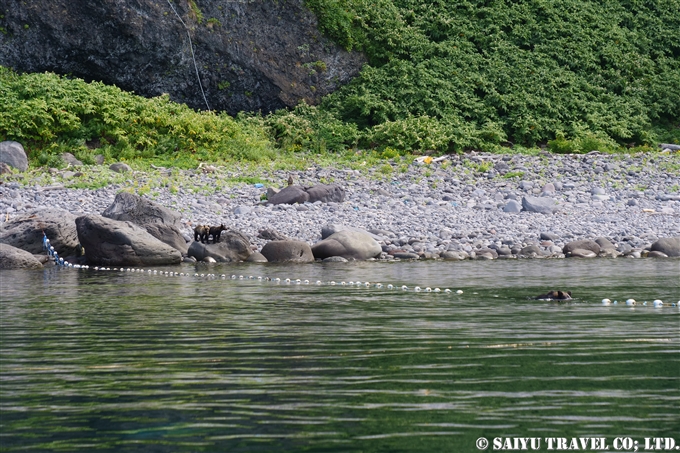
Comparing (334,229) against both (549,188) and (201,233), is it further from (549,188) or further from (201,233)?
(549,188)

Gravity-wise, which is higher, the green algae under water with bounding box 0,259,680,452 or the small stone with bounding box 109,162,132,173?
the small stone with bounding box 109,162,132,173

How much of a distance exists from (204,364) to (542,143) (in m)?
22.1

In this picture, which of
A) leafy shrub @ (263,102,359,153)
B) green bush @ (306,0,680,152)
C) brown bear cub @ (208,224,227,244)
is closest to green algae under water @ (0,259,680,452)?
brown bear cub @ (208,224,227,244)

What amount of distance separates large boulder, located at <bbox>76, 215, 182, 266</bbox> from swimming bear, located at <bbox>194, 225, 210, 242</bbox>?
41.8 inches

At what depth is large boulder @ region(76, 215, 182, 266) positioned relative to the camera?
15.7m

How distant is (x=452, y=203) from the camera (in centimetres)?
2084

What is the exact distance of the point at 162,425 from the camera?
4.75 metres

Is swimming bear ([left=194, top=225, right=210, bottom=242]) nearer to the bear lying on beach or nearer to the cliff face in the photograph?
the bear lying on beach

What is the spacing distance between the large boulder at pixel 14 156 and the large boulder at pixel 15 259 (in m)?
6.93

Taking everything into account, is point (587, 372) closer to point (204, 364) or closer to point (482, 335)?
point (482, 335)

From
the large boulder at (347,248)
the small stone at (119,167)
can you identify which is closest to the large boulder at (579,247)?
the large boulder at (347,248)

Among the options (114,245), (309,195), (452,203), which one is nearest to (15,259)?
(114,245)

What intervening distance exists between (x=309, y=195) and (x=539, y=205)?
4.65 metres

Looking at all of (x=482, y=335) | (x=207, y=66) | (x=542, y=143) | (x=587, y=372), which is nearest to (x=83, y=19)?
(x=207, y=66)
